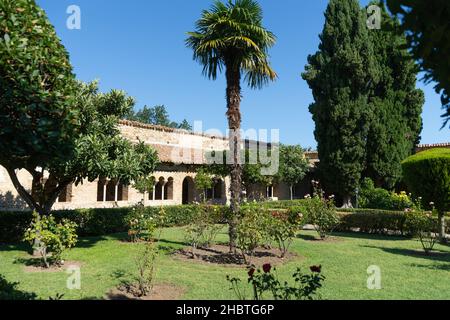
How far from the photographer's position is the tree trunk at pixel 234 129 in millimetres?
10789

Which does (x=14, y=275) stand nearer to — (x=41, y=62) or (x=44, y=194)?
(x=44, y=194)

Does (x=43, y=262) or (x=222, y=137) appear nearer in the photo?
(x=43, y=262)

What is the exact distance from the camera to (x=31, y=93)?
5.20 meters

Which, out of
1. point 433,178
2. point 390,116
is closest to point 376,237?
point 433,178

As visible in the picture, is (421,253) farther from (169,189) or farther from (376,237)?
(169,189)

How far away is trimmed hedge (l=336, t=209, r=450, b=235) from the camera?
1601cm

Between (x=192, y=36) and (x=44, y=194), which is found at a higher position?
(x=192, y=36)

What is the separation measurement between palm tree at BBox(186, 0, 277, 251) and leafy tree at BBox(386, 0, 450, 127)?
8394mm

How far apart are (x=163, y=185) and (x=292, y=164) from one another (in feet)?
37.8

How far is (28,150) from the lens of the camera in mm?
5121

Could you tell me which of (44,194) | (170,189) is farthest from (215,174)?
(44,194)

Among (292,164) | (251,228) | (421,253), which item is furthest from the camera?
(292,164)

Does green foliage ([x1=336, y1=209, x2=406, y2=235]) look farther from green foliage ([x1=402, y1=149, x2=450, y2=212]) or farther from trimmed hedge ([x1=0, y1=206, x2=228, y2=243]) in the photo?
trimmed hedge ([x1=0, y1=206, x2=228, y2=243])
